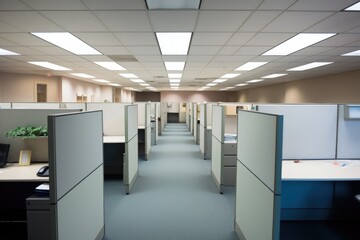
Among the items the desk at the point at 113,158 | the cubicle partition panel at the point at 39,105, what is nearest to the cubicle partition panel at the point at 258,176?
the desk at the point at 113,158

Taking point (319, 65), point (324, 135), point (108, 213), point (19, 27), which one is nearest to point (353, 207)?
point (324, 135)

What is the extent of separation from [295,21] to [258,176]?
6.06 ft

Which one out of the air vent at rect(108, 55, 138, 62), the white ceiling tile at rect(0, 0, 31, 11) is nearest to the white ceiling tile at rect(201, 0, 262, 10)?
the white ceiling tile at rect(0, 0, 31, 11)

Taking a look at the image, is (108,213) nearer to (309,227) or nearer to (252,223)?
(252,223)

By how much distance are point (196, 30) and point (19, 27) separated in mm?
2106

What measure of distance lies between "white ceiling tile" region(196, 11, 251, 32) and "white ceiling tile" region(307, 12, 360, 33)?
89cm

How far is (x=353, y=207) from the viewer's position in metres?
2.32

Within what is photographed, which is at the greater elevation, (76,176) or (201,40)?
(201,40)

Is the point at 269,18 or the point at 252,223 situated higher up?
the point at 269,18

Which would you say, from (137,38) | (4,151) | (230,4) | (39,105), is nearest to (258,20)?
(230,4)

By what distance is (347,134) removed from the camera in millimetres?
2246

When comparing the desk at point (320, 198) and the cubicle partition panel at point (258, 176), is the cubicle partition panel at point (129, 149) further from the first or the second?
the desk at point (320, 198)

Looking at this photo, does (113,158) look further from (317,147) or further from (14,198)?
(317,147)

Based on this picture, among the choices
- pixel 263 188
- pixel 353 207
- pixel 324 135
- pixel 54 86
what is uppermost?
pixel 54 86
